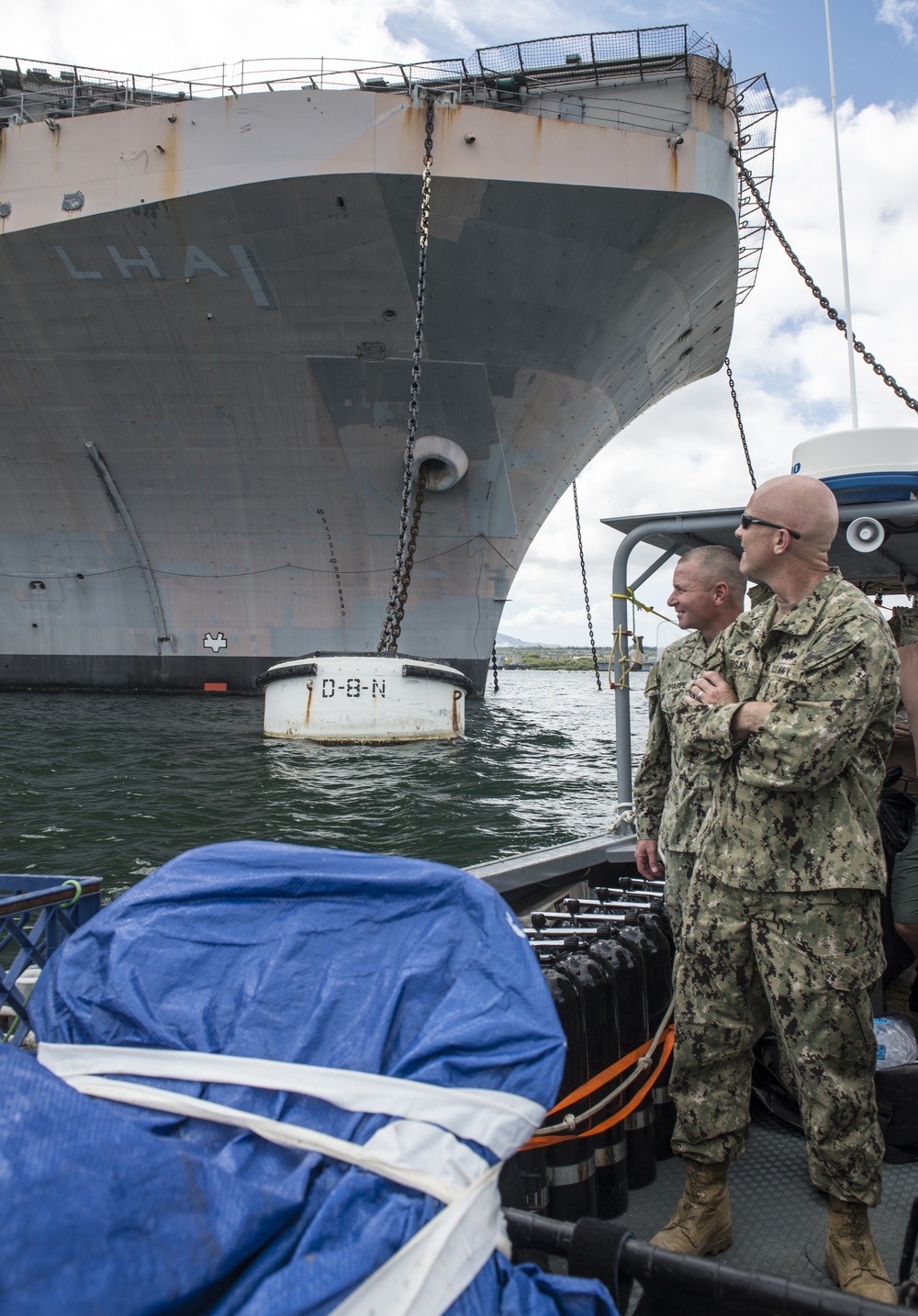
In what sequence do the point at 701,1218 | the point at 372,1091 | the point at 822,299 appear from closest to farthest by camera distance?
the point at 372,1091 < the point at 701,1218 < the point at 822,299

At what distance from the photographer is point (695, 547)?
3818 millimetres

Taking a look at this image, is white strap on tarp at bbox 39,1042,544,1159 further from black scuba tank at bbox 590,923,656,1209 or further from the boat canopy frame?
the boat canopy frame

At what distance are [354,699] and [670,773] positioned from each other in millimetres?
10682

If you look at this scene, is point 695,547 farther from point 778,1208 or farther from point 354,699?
point 354,699

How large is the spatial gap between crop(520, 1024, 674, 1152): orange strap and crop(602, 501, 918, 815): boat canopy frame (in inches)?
69.9

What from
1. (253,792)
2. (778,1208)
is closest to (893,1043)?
(778,1208)

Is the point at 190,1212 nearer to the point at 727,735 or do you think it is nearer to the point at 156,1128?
the point at 156,1128

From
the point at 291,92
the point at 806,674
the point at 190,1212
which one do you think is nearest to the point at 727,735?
the point at 806,674

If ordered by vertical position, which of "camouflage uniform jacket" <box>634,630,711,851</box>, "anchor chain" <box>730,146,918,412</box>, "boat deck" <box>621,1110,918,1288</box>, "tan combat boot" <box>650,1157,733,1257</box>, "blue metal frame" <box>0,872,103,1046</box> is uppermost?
"anchor chain" <box>730,146,918,412</box>

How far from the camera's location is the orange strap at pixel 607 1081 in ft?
6.73

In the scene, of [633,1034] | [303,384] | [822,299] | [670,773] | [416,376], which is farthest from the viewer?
[303,384]

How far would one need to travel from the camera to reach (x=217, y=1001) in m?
1.25

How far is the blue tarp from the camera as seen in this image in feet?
2.82

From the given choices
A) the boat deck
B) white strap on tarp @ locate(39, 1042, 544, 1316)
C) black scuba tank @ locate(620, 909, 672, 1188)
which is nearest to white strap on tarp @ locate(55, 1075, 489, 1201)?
white strap on tarp @ locate(39, 1042, 544, 1316)
